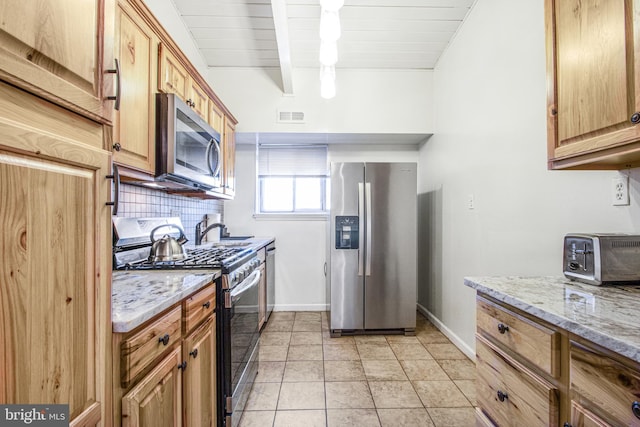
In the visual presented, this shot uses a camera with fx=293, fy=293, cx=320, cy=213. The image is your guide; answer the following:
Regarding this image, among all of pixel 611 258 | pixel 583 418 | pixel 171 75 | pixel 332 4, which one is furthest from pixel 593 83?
pixel 171 75

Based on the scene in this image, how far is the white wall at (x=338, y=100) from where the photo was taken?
3223mm

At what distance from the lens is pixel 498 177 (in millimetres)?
2037

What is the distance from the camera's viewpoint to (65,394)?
2.05 ft

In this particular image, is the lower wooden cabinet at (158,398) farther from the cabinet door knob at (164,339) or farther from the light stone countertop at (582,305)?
the light stone countertop at (582,305)

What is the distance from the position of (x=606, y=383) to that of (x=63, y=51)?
4.87ft

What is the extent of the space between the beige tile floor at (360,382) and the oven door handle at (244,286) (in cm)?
74

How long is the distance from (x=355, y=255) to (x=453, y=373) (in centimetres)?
126

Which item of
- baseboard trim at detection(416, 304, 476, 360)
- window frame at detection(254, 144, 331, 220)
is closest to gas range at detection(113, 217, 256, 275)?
window frame at detection(254, 144, 331, 220)

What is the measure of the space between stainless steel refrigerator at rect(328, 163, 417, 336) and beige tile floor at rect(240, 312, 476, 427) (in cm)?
22

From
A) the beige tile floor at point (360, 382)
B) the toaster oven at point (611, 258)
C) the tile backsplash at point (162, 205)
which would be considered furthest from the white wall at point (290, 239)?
the toaster oven at point (611, 258)

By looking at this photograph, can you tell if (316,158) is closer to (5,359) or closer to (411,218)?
(411,218)

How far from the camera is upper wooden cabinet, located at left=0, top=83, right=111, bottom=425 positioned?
525 millimetres

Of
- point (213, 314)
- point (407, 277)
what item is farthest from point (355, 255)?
point (213, 314)

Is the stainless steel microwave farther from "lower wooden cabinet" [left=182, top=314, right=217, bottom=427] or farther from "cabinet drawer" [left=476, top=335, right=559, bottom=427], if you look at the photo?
"cabinet drawer" [left=476, top=335, right=559, bottom=427]
